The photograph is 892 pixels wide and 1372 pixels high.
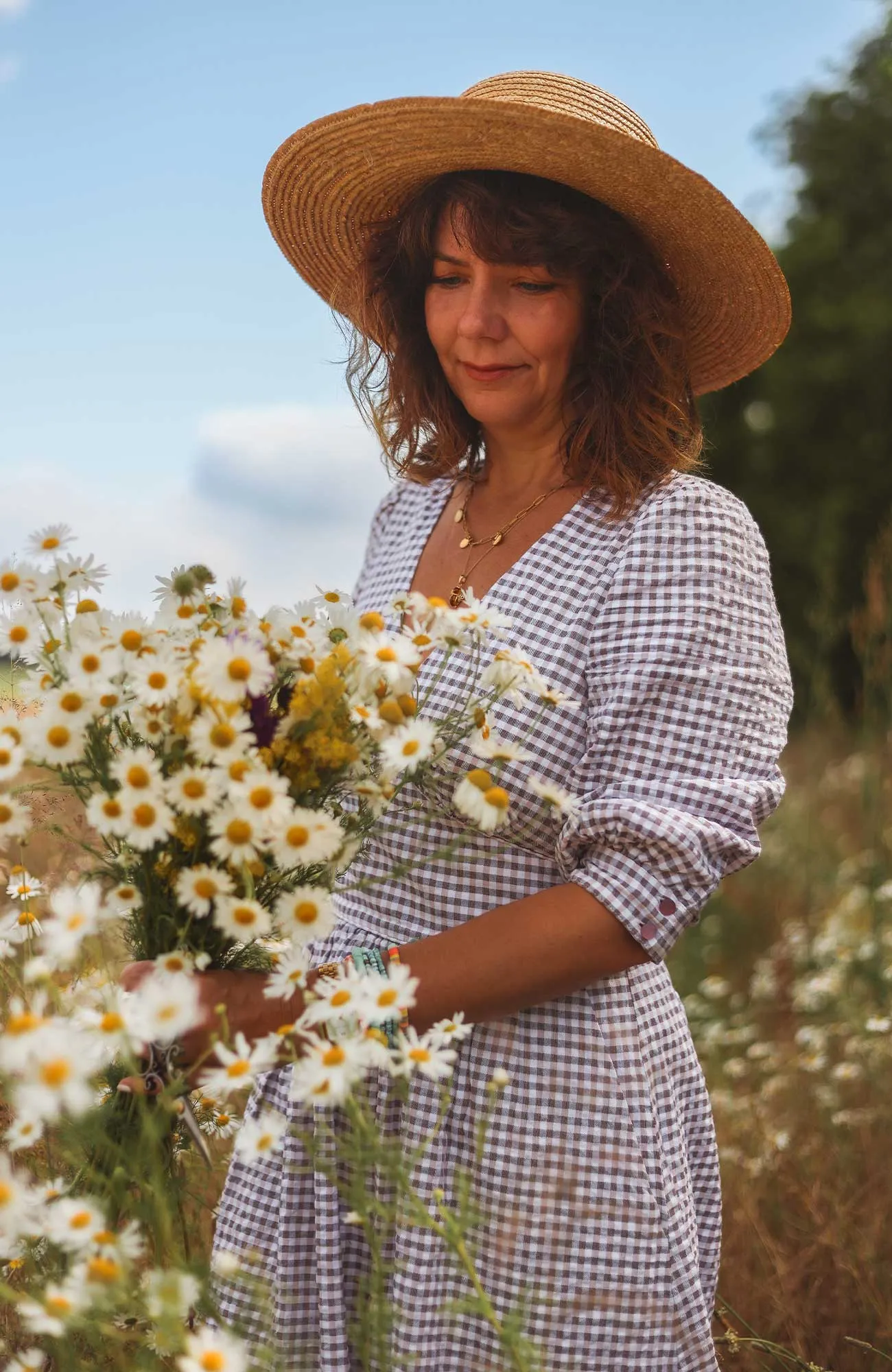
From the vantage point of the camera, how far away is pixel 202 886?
3.17 feet

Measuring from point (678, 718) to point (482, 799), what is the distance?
43 cm

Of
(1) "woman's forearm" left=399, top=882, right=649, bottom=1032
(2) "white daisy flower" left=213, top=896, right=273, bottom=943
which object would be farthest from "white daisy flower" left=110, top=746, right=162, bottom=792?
(1) "woman's forearm" left=399, top=882, right=649, bottom=1032

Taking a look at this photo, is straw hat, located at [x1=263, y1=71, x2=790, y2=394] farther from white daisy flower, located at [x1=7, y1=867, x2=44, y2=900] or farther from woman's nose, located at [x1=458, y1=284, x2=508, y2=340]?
white daisy flower, located at [x1=7, y1=867, x2=44, y2=900]

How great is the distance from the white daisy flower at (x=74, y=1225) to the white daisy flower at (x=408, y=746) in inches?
15.1

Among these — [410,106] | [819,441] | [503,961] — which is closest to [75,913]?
[503,961]

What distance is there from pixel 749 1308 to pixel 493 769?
1.37 metres

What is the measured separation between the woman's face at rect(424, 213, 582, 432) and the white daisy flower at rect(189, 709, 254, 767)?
2.86ft

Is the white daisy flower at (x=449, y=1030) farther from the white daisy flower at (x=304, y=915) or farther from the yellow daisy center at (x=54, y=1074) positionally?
the yellow daisy center at (x=54, y=1074)

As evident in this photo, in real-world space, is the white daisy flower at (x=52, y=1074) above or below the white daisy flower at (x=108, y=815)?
below

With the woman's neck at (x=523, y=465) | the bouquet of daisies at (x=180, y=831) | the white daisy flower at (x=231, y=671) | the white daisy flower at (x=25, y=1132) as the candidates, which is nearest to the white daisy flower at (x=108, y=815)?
the bouquet of daisies at (x=180, y=831)

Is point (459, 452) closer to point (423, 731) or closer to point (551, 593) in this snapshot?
point (551, 593)

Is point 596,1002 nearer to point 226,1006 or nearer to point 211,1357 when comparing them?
point 226,1006

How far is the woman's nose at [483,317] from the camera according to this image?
5.40 feet

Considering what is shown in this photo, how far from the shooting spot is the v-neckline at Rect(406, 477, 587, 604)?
65.2 inches
